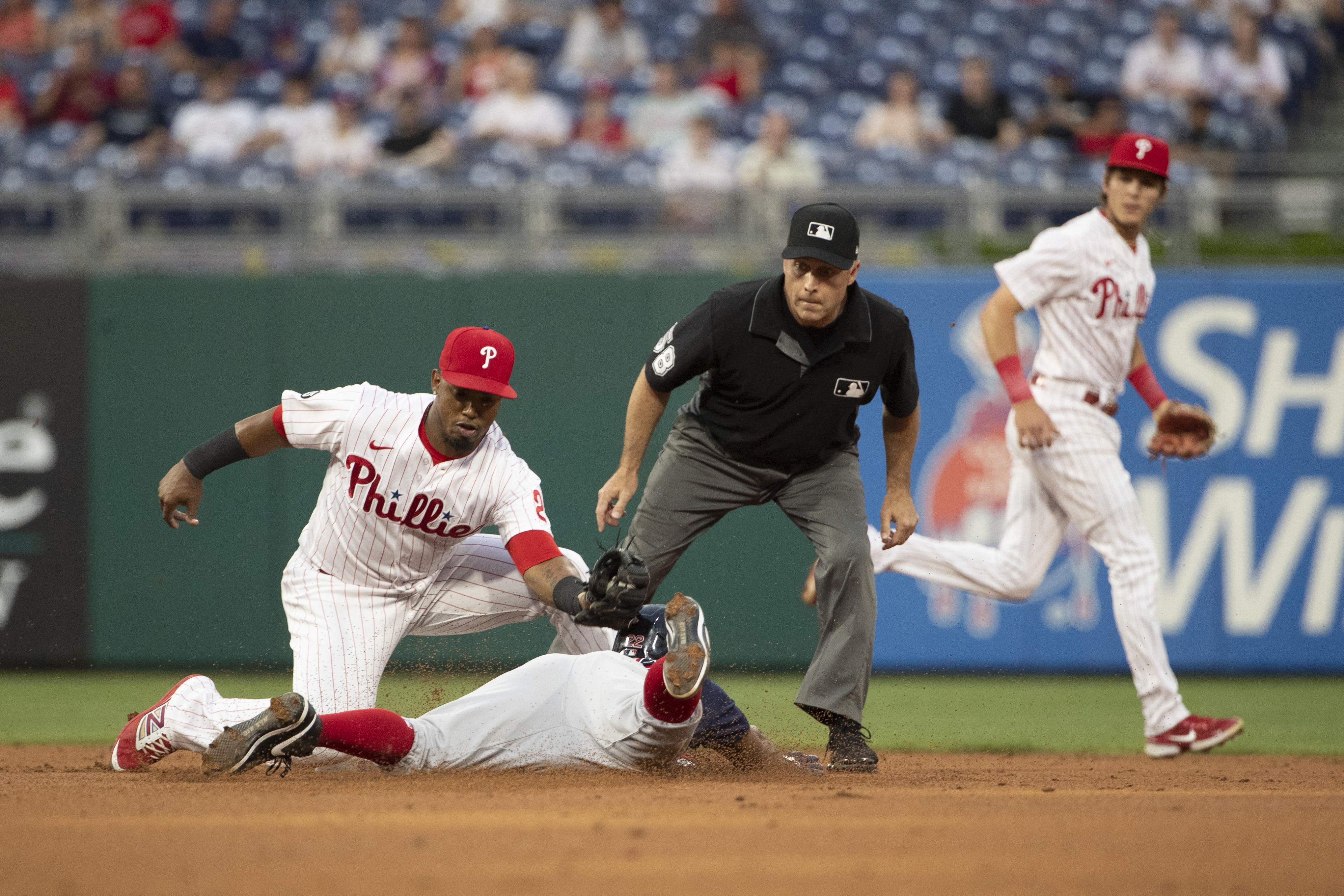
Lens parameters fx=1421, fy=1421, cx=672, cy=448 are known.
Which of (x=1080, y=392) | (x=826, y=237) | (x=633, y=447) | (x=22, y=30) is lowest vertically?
(x=633, y=447)

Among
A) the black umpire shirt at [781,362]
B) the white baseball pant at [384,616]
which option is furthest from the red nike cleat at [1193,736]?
the white baseball pant at [384,616]

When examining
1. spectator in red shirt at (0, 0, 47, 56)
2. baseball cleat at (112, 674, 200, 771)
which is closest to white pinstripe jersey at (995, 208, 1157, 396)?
baseball cleat at (112, 674, 200, 771)

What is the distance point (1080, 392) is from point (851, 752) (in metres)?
1.89

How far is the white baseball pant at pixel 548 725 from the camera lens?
4414mm

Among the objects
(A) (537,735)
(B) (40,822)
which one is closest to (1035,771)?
(A) (537,735)

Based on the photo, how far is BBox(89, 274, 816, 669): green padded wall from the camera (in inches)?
329

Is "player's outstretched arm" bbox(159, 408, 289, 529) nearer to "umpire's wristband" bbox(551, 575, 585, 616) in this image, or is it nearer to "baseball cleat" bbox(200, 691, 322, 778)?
"baseball cleat" bbox(200, 691, 322, 778)

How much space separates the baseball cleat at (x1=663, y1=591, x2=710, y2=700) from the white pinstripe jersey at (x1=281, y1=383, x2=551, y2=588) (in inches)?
29.6

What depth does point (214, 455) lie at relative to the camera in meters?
4.83

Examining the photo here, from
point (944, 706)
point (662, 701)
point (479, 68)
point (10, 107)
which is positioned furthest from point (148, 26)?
point (662, 701)

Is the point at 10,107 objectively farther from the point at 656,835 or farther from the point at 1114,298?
the point at 656,835

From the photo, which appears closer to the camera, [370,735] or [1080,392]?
[370,735]

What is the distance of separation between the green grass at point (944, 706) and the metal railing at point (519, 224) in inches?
101

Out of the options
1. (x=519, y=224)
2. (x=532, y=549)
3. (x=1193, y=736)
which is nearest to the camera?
(x=532, y=549)
